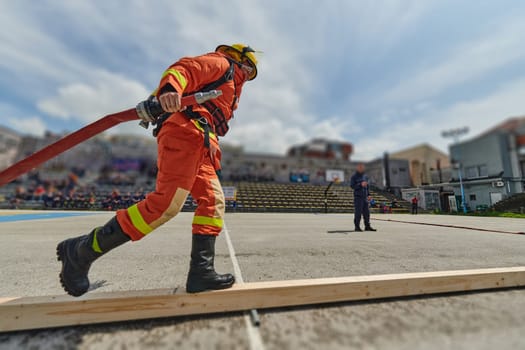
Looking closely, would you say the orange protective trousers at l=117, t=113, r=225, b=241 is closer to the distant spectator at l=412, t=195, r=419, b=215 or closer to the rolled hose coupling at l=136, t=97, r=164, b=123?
the rolled hose coupling at l=136, t=97, r=164, b=123

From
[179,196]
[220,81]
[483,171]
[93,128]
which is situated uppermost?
[220,81]

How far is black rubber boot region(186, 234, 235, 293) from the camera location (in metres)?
1.28

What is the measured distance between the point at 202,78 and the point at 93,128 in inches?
31.9

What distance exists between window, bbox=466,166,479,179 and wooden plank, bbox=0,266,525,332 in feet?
4.34

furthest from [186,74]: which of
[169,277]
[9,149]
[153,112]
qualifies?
[9,149]

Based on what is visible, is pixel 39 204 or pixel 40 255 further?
pixel 39 204

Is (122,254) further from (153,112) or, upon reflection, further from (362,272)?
(362,272)

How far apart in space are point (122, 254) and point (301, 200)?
18.5 meters

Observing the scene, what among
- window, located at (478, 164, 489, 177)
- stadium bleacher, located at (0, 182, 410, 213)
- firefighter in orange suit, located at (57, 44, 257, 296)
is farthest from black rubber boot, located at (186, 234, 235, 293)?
stadium bleacher, located at (0, 182, 410, 213)

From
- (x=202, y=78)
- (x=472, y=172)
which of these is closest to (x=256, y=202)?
(x=472, y=172)

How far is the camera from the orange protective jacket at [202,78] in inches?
54.6

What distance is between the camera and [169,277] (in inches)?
70.7

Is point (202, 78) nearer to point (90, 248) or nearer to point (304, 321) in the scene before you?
point (90, 248)

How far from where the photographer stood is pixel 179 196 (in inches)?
54.9
